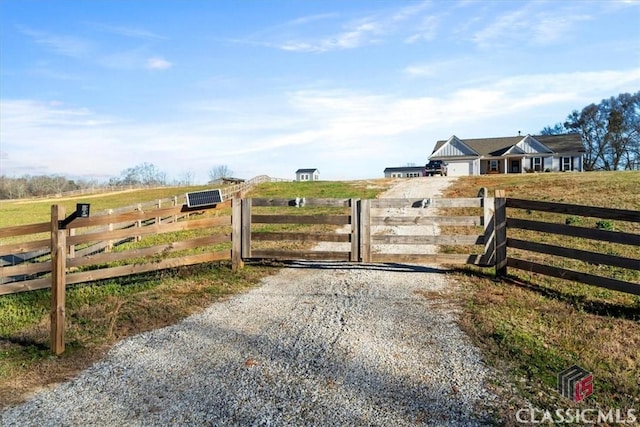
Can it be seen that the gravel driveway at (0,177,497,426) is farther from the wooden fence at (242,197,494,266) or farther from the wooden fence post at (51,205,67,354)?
the wooden fence at (242,197,494,266)

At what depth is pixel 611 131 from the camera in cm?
5088

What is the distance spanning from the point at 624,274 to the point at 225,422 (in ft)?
25.6

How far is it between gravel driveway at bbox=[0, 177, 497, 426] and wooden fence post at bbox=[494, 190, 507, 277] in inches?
67.5

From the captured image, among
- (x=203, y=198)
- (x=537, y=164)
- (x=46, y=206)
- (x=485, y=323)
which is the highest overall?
(x=537, y=164)

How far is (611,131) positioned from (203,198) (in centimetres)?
5761

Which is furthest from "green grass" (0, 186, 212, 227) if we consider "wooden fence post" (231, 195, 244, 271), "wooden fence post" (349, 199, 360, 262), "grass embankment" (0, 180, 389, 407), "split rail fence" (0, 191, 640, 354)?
"wooden fence post" (349, 199, 360, 262)

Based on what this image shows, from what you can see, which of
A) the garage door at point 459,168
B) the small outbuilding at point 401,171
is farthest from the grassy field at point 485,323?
the small outbuilding at point 401,171

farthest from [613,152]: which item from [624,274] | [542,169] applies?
[624,274]

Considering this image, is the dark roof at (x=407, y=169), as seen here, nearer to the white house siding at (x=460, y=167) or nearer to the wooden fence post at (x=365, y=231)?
the white house siding at (x=460, y=167)

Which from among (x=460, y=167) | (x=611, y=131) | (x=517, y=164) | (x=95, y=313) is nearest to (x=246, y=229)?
(x=95, y=313)

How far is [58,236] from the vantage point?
193 inches

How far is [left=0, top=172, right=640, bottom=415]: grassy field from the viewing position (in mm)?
4012

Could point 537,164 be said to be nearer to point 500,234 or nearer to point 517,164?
point 517,164

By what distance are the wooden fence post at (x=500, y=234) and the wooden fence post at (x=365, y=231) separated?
7.69ft
